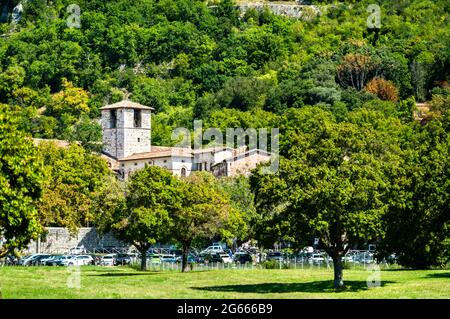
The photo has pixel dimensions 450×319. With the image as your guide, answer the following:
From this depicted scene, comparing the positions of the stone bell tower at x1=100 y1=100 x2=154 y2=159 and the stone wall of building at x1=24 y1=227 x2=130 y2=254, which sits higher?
the stone bell tower at x1=100 y1=100 x2=154 y2=159

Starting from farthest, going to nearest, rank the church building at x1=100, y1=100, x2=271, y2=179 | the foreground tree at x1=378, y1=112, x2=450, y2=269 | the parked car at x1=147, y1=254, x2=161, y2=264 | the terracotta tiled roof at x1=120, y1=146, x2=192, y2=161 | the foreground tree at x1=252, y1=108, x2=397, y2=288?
the terracotta tiled roof at x1=120, y1=146, x2=192, y2=161
the church building at x1=100, y1=100, x2=271, y2=179
the parked car at x1=147, y1=254, x2=161, y2=264
the foreground tree at x1=378, y1=112, x2=450, y2=269
the foreground tree at x1=252, y1=108, x2=397, y2=288

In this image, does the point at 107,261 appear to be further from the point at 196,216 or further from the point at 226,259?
the point at 196,216

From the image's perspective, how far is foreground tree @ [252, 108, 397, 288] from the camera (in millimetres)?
53531

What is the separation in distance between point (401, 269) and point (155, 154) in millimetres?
78904

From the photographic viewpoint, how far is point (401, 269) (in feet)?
220

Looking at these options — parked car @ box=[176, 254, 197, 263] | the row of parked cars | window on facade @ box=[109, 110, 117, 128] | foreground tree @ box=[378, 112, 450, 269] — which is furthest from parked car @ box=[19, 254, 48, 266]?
window on facade @ box=[109, 110, 117, 128]

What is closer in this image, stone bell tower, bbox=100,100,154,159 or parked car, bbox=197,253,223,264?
parked car, bbox=197,253,223,264

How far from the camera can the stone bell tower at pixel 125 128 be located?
5812 inches

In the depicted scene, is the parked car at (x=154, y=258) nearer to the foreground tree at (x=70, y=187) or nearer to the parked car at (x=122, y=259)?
the parked car at (x=122, y=259)

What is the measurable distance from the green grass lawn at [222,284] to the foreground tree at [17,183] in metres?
2.67

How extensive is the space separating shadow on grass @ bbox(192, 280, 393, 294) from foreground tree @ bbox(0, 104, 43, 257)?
36.3 feet

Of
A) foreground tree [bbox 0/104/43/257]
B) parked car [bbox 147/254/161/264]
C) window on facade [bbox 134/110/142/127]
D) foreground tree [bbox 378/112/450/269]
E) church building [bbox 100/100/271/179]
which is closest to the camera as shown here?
foreground tree [bbox 0/104/43/257]

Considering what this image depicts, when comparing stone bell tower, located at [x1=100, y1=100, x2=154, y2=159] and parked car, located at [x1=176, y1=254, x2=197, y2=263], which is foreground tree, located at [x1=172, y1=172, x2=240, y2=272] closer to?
parked car, located at [x1=176, y1=254, x2=197, y2=263]

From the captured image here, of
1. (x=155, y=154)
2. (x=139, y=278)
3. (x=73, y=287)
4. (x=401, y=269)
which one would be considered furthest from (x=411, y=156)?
(x=155, y=154)
